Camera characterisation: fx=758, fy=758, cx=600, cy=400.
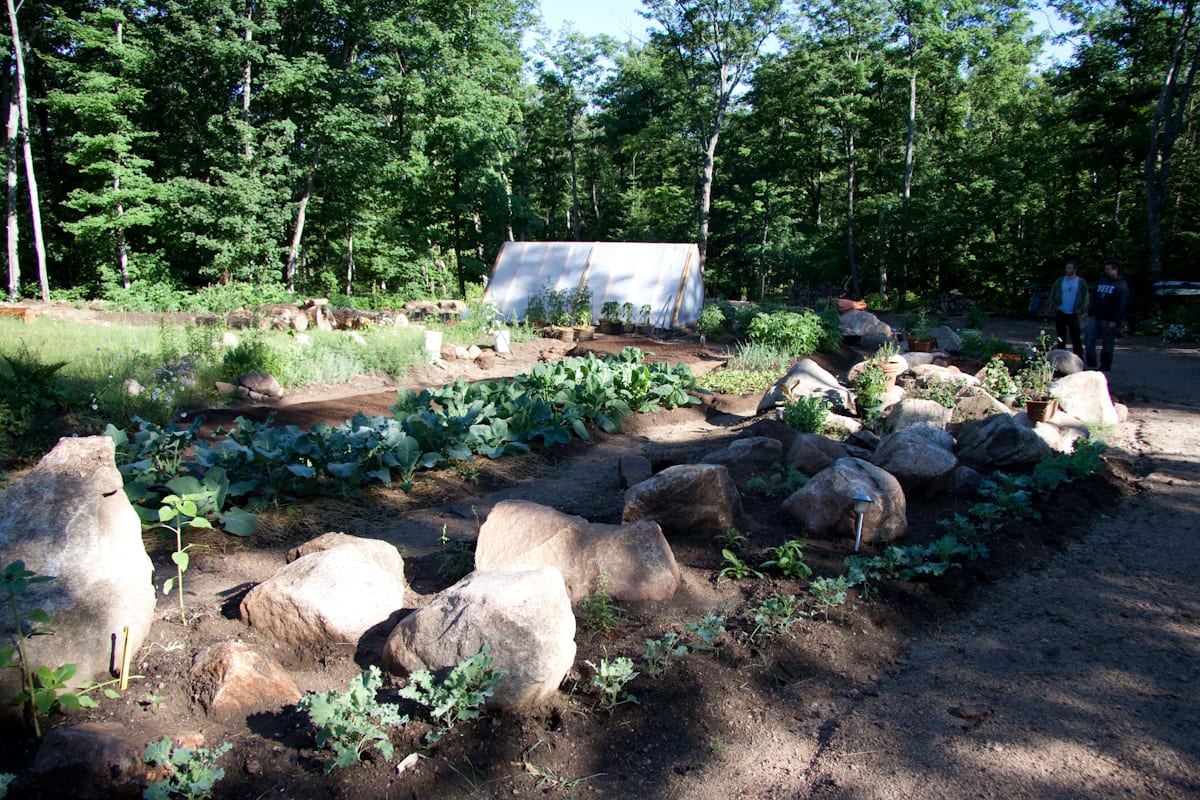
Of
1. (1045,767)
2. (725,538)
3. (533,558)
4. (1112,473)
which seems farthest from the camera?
(1112,473)

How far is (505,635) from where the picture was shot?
8.18 feet

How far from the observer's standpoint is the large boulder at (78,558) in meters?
2.37

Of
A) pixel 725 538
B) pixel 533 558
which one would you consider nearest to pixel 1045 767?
pixel 725 538

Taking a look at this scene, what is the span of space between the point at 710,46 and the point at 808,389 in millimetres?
23031

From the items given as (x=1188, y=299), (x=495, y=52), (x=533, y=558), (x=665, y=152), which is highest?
(x=495, y=52)

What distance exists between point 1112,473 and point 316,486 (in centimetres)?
533

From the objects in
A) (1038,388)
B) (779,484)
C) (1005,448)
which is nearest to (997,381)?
(1038,388)

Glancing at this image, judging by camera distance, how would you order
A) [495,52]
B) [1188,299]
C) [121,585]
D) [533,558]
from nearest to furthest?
[121,585], [533,558], [1188,299], [495,52]

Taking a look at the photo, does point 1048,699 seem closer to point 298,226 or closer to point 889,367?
point 889,367

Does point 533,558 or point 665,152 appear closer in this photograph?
point 533,558

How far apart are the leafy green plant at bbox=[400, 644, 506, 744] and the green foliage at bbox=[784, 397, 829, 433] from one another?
4.21 m

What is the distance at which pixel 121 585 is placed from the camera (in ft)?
8.27

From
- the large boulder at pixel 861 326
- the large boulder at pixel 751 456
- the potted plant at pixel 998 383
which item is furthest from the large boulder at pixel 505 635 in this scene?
the large boulder at pixel 861 326

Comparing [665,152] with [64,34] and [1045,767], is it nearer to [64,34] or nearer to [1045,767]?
[64,34]
